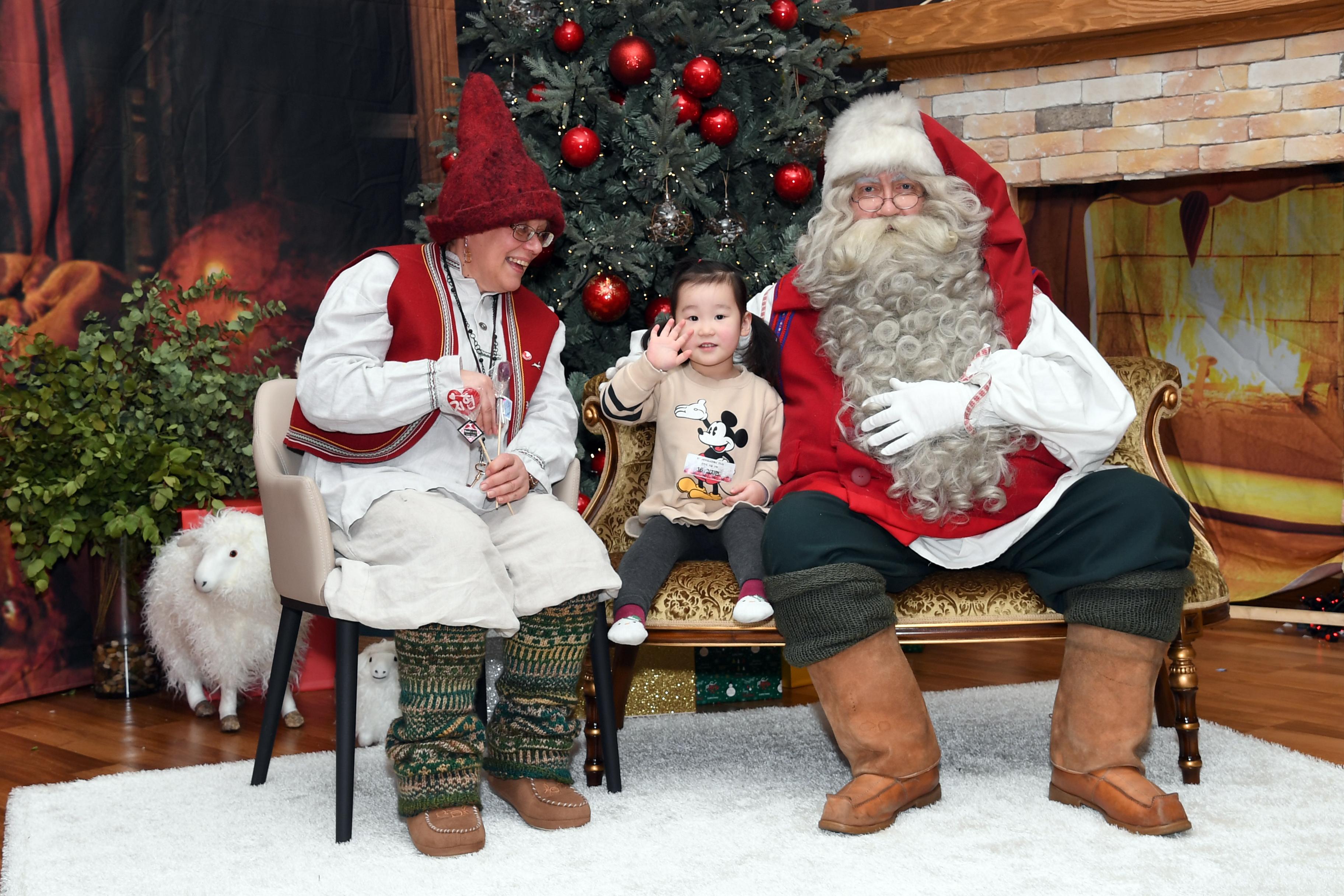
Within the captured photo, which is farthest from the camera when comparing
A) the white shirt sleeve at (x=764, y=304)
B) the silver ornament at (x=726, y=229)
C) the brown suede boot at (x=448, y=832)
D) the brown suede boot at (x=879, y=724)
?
the silver ornament at (x=726, y=229)

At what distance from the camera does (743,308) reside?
2.84 metres

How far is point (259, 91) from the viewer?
398 cm

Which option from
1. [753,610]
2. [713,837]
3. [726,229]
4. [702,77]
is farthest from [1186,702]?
[702,77]

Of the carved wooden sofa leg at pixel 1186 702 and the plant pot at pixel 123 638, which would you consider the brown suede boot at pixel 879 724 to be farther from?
the plant pot at pixel 123 638

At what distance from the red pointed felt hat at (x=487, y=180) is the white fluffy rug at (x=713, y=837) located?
1.20 meters

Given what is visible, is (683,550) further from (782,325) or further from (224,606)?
(224,606)

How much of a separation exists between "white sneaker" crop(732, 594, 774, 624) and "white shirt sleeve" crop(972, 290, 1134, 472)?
572mm

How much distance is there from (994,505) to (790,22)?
189 cm

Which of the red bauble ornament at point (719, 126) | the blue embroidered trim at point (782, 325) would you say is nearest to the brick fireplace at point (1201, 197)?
the red bauble ornament at point (719, 126)

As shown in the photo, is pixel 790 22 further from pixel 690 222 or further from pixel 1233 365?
pixel 1233 365

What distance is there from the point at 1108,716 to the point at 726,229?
1.91 metres

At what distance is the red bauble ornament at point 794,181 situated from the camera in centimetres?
374

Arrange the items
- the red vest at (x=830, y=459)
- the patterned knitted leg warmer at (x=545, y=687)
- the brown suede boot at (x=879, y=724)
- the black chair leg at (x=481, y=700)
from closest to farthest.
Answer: the brown suede boot at (x=879, y=724) → the patterned knitted leg warmer at (x=545, y=687) → the red vest at (x=830, y=459) → the black chair leg at (x=481, y=700)

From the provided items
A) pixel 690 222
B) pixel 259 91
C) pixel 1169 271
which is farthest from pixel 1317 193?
pixel 259 91
